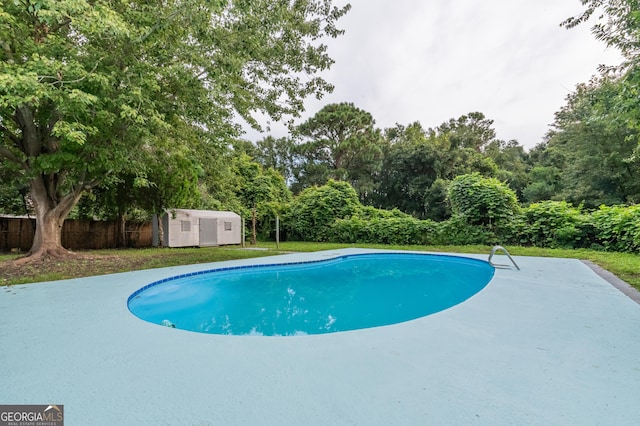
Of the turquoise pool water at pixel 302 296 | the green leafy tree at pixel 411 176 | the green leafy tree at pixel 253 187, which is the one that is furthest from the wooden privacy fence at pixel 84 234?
the green leafy tree at pixel 411 176

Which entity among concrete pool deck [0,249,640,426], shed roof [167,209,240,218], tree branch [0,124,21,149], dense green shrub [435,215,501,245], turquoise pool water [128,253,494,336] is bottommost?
turquoise pool water [128,253,494,336]

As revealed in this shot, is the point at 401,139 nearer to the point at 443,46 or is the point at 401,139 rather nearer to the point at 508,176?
the point at 508,176

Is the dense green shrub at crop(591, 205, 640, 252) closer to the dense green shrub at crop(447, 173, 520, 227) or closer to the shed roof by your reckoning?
the dense green shrub at crop(447, 173, 520, 227)

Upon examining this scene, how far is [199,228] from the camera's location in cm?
1277

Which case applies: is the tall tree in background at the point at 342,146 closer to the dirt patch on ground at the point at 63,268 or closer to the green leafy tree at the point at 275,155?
the green leafy tree at the point at 275,155

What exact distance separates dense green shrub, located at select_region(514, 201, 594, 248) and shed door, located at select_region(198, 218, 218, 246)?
11.6 metres

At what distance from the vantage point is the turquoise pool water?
390 centimetres

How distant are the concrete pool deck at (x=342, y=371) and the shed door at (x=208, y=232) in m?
9.56

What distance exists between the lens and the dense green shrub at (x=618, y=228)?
27.7ft

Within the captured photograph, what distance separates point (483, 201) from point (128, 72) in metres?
11.0

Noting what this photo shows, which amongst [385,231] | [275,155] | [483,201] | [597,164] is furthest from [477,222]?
[275,155]

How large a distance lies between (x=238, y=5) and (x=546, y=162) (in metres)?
21.7

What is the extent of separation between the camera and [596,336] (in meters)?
2.60

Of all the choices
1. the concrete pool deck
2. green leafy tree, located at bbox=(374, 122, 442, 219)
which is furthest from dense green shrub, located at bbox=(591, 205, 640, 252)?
green leafy tree, located at bbox=(374, 122, 442, 219)
